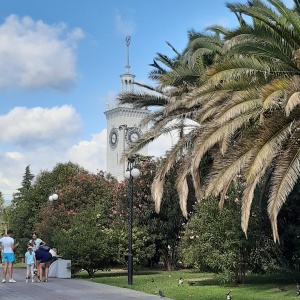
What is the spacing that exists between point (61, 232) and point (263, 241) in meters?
9.17

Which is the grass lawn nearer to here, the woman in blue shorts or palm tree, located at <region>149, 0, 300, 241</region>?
the woman in blue shorts

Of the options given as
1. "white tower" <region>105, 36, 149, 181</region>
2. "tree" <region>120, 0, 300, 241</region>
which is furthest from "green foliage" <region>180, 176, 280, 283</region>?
"white tower" <region>105, 36, 149, 181</region>

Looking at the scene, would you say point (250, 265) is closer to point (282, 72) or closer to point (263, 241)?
point (263, 241)

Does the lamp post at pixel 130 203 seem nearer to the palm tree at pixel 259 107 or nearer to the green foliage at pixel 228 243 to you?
the green foliage at pixel 228 243

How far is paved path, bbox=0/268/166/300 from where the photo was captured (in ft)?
45.6

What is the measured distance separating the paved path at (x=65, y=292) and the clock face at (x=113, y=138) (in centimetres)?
6626

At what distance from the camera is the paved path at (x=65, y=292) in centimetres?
1391

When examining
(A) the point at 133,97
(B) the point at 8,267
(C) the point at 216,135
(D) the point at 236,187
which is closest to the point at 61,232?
(B) the point at 8,267

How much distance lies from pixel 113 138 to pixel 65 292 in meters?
70.5

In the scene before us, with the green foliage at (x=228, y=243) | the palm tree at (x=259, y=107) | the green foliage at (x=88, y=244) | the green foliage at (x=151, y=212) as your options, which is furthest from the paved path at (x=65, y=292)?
the green foliage at (x=151, y=212)

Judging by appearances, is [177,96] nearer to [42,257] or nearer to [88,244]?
[88,244]

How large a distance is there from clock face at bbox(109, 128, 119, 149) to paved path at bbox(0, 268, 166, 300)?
66264mm

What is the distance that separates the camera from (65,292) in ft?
49.5

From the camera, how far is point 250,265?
1698 centimetres
